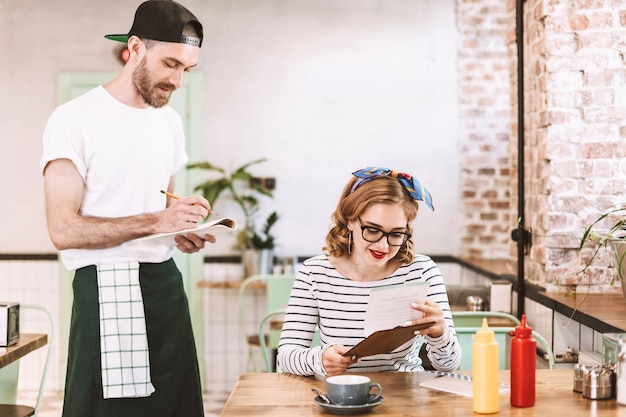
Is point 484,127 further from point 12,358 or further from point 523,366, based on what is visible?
point 523,366

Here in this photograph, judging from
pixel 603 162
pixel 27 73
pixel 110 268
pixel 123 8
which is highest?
pixel 123 8

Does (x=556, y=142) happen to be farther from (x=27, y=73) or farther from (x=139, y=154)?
(x=27, y=73)

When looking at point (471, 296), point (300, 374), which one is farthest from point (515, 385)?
point (471, 296)

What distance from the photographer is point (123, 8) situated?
5848mm

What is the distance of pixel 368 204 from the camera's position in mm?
2490

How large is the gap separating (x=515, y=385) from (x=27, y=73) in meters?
4.80

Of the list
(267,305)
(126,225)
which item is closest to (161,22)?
(126,225)

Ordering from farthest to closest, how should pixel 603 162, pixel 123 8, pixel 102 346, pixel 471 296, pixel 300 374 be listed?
pixel 123 8 < pixel 471 296 < pixel 603 162 < pixel 102 346 < pixel 300 374

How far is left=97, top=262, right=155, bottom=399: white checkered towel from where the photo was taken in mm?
2461

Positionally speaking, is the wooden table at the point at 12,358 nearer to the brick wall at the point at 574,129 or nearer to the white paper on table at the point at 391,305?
the white paper on table at the point at 391,305

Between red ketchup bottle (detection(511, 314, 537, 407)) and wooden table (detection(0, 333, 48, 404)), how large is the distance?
182cm

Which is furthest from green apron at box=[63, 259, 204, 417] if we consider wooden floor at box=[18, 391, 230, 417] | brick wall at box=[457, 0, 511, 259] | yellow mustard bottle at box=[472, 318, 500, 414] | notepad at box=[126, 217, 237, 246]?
brick wall at box=[457, 0, 511, 259]

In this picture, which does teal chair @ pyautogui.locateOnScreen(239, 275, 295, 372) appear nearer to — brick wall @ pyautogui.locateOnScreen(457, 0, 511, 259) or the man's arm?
the man's arm

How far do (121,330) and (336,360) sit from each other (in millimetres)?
698
